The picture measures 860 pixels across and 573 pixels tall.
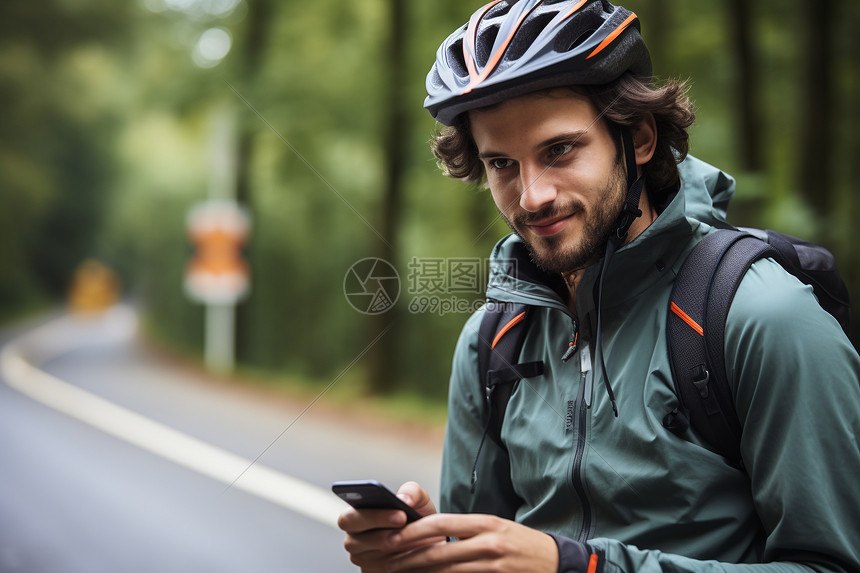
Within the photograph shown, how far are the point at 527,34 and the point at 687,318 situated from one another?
841mm

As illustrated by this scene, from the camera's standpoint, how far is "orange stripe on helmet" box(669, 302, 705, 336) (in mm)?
1480

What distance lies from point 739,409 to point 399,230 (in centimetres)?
984

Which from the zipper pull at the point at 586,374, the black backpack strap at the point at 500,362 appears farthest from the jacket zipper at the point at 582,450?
the black backpack strap at the point at 500,362

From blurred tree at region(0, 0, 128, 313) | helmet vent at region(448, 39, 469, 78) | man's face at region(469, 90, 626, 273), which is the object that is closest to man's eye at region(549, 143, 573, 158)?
man's face at region(469, 90, 626, 273)

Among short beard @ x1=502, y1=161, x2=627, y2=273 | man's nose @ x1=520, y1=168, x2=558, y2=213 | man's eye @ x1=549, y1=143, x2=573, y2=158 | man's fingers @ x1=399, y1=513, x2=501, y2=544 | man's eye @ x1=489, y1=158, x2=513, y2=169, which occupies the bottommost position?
man's fingers @ x1=399, y1=513, x2=501, y2=544

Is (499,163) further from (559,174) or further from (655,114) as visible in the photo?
(655,114)

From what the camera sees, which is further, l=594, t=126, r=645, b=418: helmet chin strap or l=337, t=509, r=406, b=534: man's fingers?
l=594, t=126, r=645, b=418: helmet chin strap

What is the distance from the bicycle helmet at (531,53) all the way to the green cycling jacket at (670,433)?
1.10 ft

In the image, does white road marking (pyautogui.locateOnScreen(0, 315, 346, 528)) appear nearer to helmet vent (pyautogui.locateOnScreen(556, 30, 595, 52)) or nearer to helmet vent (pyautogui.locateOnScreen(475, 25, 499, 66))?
helmet vent (pyautogui.locateOnScreen(475, 25, 499, 66))

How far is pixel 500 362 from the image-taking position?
1.87 metres

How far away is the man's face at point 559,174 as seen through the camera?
172cm

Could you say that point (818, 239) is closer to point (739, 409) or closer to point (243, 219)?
point (739, 409)

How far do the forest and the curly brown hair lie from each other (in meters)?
0.69

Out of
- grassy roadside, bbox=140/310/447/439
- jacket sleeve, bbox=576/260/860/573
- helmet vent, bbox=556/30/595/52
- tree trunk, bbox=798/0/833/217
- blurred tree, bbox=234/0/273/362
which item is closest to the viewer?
jacket sleeve, bbox=576/260/860/573
